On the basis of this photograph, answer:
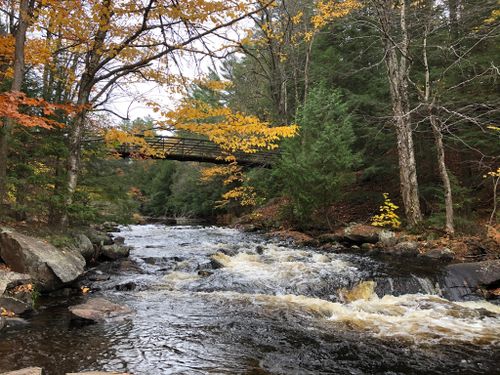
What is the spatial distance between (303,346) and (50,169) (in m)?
7.14

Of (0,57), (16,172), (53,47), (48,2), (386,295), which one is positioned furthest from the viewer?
(53,47)

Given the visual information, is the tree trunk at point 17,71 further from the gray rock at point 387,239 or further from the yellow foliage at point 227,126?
the gray rock at point 387,239

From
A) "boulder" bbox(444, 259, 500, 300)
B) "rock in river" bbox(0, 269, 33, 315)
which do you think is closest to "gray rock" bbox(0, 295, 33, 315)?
"rock in river" bbox(0, 269, 33, 315)

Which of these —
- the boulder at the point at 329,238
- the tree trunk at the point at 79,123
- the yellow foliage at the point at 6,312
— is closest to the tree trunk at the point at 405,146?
the boulder at the point at 329,238

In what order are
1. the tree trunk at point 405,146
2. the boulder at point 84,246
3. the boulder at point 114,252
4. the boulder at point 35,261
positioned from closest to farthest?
1. the boulder at point 35,261
2. the boulder at point 84,246
3. the boulder at point 114,252
4. the tree trunk at point 405,146

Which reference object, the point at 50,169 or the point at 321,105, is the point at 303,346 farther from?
the point at 321,105

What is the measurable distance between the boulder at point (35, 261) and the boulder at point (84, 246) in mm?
2161

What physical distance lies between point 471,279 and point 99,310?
677 cm

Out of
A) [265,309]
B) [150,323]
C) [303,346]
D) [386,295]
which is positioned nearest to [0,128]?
[150,323]

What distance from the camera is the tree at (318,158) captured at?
13.0 meters

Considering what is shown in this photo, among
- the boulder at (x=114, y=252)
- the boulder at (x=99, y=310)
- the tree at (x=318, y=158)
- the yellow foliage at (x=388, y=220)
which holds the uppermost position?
the tree at (x=318, y=158)

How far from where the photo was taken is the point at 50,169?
28.7ft

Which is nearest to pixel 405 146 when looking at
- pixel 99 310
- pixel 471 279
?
pixel 471 279

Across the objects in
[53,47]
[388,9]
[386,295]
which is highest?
[388,9]
